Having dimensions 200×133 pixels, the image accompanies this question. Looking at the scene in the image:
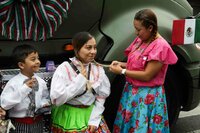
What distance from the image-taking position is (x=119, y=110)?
10.9ft

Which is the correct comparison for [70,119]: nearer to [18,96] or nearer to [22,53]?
[18,96]

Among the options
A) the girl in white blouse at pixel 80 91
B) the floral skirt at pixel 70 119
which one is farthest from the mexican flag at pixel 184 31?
the floral skirt at pixel 70 119

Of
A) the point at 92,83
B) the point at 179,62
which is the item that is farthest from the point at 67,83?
the point at 179,62

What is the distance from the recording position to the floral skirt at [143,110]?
10.3ft

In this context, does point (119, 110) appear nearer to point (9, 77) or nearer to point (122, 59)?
point (122, 59)

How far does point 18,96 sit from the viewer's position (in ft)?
8.81

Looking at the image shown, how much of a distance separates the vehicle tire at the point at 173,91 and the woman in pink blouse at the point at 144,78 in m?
0.59

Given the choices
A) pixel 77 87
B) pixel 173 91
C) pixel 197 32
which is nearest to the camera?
pixel 77 87

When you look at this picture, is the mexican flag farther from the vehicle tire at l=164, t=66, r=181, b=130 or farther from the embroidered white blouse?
the embroidered white blouse

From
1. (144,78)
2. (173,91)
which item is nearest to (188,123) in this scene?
(173,91)

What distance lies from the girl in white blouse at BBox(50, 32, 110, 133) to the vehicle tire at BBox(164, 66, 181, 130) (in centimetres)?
90

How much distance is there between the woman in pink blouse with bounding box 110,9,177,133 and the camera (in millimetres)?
3014

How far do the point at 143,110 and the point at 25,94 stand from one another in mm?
968

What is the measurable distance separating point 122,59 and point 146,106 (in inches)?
20.2
